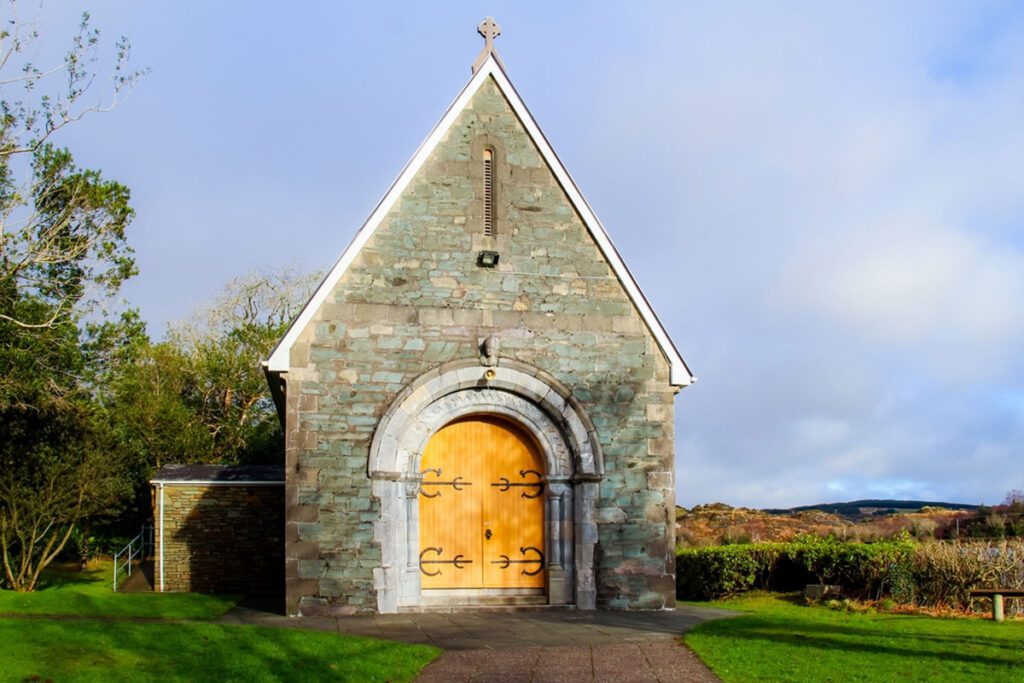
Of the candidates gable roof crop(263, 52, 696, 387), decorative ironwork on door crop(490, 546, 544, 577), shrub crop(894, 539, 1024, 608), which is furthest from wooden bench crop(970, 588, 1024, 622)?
decorative ironwork on door crop(490, 546, 544, 577)

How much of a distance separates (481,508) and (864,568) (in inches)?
283

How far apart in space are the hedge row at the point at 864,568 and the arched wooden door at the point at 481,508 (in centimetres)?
601

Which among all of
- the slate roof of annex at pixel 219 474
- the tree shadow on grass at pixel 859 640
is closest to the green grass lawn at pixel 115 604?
the slate roof of annex at pixel 219 474

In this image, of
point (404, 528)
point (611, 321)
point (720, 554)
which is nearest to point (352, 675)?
point (404, 528)

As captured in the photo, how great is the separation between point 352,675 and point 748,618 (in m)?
6.43

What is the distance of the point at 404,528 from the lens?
50.5 ft

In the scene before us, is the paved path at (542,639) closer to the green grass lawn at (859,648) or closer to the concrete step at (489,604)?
the concrete step at (489,604)

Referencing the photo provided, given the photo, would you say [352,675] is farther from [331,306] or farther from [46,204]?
[46,204]

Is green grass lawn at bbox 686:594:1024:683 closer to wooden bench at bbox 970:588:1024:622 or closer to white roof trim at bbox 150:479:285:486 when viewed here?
wooden bench at bbox 970:588:1024:622

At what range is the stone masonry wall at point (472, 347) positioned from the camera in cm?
1501

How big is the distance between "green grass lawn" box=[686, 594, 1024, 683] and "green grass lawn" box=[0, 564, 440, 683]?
3.25 meters

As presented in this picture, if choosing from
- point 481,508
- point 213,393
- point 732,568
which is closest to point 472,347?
point 481,508

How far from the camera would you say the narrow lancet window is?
53.3 feet

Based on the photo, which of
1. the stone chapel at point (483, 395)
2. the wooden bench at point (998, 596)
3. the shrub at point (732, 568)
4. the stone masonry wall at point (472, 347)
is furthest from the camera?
the shrub at point (732, 568)
